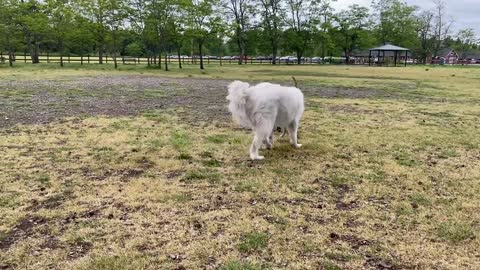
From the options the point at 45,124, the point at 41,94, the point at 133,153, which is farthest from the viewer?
the point at 41,94

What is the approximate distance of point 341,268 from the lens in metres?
3.16

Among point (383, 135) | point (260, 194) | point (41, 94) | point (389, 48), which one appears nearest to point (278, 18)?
point (389, 48)

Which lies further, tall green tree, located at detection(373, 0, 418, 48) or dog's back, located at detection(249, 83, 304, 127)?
tall green tree, located at detection(373, 0, 418, 48)

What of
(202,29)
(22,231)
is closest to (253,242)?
(22,231)

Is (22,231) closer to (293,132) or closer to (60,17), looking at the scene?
(293,132)

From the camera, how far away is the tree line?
117 feet

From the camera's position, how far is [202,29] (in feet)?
117

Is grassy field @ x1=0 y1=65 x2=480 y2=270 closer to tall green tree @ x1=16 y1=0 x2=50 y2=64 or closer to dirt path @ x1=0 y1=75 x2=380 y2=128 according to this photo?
dirt path @ x1=0 y1=75 x2=380 y2=128

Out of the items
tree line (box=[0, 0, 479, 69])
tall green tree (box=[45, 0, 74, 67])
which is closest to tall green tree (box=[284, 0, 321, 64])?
tree line (box=[0, 0, 479, 69])

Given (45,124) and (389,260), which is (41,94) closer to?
(45,124)

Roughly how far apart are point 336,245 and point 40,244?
2765mm

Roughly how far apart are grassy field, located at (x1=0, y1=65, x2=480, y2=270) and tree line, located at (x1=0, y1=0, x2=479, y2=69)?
94.1 ft

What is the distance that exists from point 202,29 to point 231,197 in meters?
33.2

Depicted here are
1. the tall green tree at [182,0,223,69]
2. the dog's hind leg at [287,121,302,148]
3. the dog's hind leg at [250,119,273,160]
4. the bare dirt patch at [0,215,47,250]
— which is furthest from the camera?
the tall green tree at [182,0,223,69]
